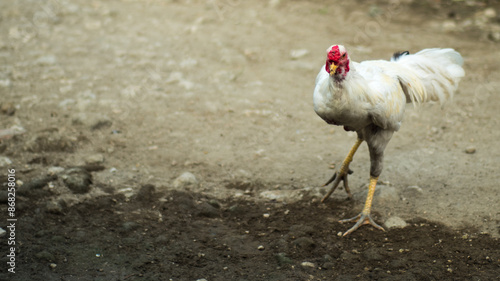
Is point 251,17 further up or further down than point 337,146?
further up

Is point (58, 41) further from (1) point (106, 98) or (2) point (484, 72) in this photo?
(2) point (484, 72)

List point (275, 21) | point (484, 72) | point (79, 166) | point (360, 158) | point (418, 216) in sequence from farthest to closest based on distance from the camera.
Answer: point (275, 21)
point (484, 72)
point (360, 158)
point (79, 166)
point (418, 216)

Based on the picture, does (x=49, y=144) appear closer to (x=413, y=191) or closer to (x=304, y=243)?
(x=304, y=243)

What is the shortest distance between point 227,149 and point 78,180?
5.16ft

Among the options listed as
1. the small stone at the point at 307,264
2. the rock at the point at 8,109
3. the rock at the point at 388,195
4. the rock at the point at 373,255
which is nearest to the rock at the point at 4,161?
the rock at the point at 8,109

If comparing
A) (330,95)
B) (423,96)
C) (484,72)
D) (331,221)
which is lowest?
(331,221)

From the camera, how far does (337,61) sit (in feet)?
11.0

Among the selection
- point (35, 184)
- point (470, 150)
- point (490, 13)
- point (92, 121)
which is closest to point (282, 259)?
point (35, 184)

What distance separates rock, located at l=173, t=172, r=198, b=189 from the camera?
4.68 meters

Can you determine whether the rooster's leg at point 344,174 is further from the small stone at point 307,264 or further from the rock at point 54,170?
the rock at point 54,170

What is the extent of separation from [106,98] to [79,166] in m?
1.53

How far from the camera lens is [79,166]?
4.85 metres

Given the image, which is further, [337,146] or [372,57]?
[372,57]

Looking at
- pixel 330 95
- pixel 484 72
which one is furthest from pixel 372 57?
pixel 330 95
